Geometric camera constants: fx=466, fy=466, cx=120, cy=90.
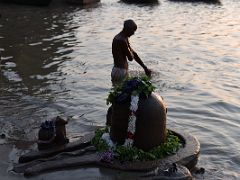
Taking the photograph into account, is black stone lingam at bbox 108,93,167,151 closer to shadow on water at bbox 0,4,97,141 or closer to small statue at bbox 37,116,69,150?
small statue at bbox 37,116,69,150

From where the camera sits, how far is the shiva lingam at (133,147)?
6594 mm

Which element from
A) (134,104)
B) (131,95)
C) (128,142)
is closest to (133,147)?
(128,142)

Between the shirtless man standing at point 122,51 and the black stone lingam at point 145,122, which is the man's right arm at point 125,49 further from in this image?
the black stone lingam at point 145,122

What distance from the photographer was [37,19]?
2469 cm

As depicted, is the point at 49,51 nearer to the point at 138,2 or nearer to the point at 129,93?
the point at 129,93

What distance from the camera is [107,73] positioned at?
13258 mm

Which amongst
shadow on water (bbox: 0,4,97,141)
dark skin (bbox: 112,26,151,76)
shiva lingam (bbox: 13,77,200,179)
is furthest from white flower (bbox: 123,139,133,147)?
dark skin (bbox: 112,26,151,76)

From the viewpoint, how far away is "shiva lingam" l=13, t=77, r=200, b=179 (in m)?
6.59

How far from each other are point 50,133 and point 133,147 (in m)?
1.32

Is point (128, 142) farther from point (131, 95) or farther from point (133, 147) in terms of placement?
point (131, 95)

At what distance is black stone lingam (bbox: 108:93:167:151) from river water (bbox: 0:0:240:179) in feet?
3.28

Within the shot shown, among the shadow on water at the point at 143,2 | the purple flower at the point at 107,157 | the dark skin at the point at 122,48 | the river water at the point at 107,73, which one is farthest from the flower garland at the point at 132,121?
the shadow on water at the point at 143,2

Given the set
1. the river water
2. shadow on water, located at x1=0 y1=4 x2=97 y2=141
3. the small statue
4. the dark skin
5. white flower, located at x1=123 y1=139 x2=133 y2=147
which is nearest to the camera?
white flower, located at x1=123 y1=139 x2=133 y2=147

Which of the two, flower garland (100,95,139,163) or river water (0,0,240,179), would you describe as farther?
river water (0,0,240,179)
